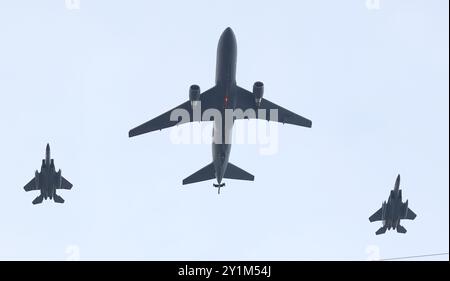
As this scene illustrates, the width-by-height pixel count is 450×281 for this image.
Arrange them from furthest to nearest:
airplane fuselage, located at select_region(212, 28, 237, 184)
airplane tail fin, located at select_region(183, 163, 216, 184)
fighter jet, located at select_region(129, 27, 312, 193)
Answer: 1. airplane tail fin, located at select_region(183, 163, 216, 184)
2. fighter jet, located at select_region(129, 27, 312, 193)
3. airplane fuselage, located at select_region(212, 28, 237, 184)

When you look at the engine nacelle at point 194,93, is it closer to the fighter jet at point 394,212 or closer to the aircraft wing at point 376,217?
the fighter jet at point 394,212

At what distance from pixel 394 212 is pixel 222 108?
697 inches

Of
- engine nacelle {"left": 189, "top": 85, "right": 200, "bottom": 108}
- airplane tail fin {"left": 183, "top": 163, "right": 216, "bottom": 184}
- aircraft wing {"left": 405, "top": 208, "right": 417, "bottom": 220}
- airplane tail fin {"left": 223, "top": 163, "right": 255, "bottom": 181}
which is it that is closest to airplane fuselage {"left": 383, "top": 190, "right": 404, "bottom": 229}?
aircraft wing {"left": 405, "top": 208, "right": 417, "bottom": 220}

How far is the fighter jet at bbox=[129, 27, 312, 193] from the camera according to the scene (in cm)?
5809

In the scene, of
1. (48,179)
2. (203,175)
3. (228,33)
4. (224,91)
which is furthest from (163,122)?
(48,179)

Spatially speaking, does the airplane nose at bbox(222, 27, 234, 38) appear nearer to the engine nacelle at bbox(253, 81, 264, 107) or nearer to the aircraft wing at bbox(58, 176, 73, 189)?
Answer: the engine nacelle at bbox(253, 81, 264, 107)

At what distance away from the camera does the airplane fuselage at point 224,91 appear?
190 feet

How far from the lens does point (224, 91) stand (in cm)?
5988

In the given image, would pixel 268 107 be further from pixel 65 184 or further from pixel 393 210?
pixel 65 184
